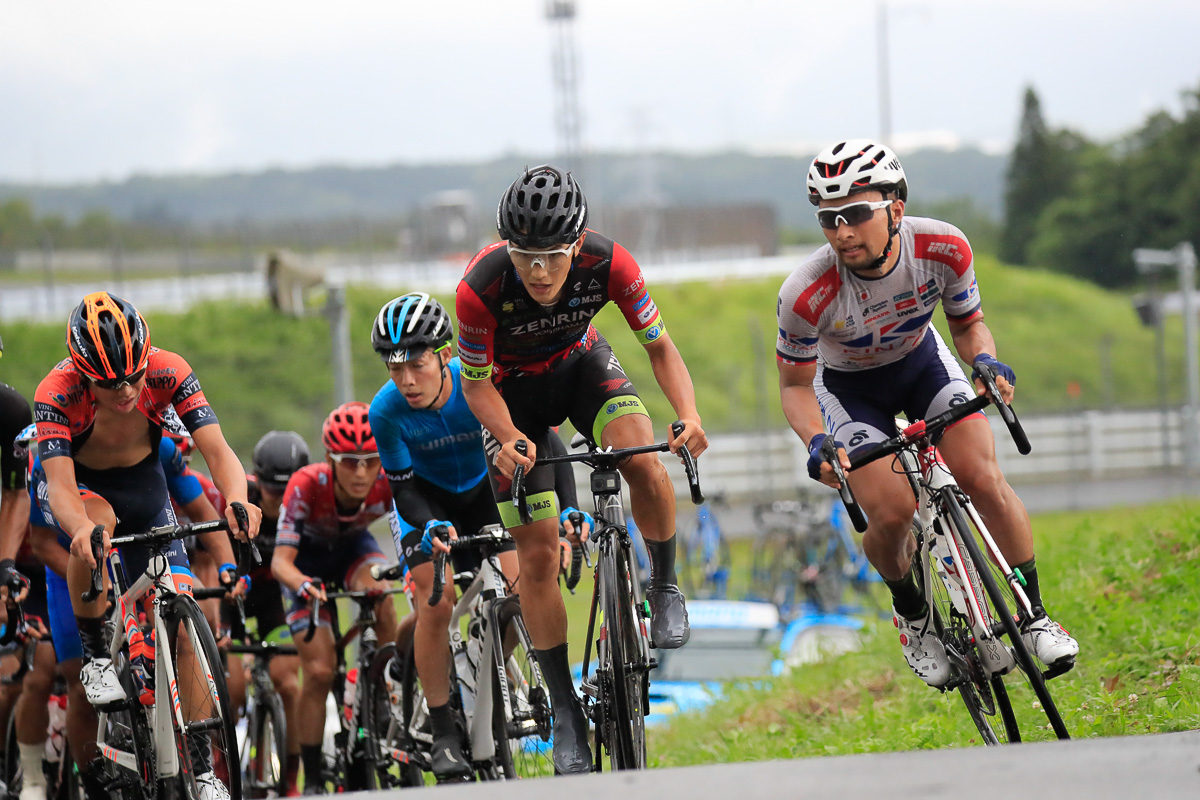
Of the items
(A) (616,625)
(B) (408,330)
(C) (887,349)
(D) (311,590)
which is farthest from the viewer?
(D) (311,590)

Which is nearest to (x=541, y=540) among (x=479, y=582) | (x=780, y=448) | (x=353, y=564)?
(x=479, y=582)

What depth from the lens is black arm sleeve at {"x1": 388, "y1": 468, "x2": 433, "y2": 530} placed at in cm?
Result: 659

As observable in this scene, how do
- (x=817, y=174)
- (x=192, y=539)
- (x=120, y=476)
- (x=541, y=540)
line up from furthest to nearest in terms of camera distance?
1. (x=192, y=539)
2. (x=120, y=476)
3. (x=541, y=540)
4. (x=817, y=174)

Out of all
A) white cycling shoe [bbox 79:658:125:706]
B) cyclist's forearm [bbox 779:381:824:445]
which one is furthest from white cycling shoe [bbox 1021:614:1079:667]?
white cycling shoe [bbox 79:658:125:706]

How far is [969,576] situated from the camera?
15.7ft

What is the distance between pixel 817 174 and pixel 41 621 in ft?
16.7

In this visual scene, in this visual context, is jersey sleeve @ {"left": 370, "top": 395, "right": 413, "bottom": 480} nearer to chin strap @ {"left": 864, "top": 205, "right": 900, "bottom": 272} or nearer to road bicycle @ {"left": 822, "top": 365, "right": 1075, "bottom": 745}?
road bicycle @ {"left": 822, "top": 365, "right": 1075, "bottom": 745}

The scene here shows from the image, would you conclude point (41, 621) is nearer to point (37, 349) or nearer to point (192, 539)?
point (192, 539)

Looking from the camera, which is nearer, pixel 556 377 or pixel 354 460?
pixel 556 377

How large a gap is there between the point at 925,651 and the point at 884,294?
5.14 ft

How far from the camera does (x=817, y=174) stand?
5.00 m

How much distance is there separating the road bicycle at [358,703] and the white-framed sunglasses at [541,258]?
10.8 ft

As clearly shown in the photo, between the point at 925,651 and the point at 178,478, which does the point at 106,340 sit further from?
the point at 925,651

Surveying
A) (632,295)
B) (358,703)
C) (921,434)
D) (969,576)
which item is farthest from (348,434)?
(969,576)
